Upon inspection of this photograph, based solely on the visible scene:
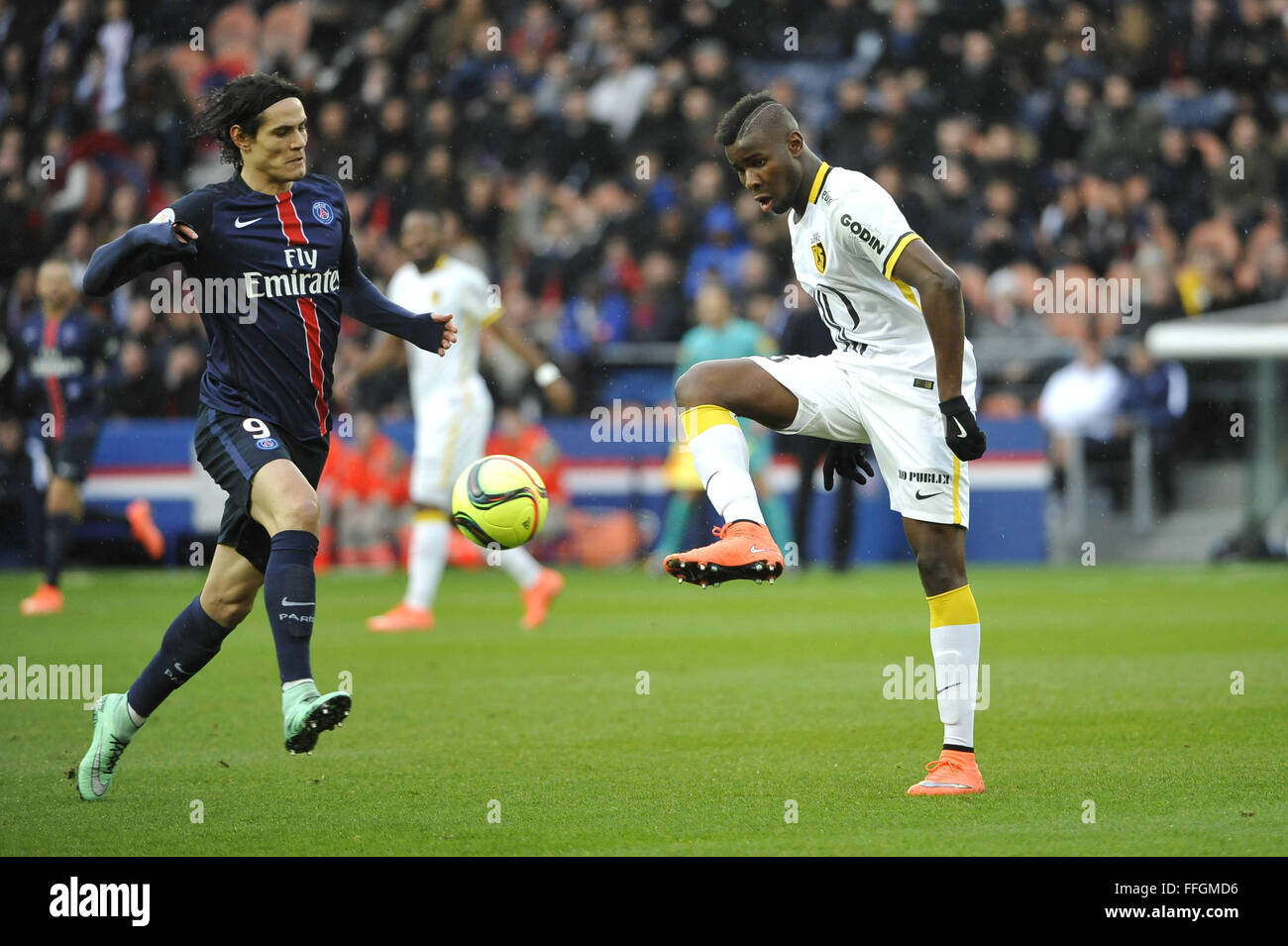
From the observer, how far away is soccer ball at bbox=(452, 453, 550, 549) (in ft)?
20.9

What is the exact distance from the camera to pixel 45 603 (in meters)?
12.4

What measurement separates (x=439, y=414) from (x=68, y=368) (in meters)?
3.57

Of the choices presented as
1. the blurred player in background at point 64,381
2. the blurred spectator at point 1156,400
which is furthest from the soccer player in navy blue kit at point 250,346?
the blurred spectator at point 1156,400

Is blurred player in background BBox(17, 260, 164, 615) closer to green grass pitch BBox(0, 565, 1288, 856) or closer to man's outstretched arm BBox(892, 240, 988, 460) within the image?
green grass pitch BBox(0, 565, 1288, 856)

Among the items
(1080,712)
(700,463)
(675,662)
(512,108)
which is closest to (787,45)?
(512,108)

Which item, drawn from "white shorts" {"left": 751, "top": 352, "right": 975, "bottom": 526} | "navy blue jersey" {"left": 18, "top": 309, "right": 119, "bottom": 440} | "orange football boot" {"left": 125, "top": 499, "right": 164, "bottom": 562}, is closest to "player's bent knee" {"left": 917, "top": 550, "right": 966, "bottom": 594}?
"white shorts" {"left": 751, "top": 352, "right": 975, "bottom": 526}

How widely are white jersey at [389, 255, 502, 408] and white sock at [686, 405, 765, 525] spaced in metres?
5.36

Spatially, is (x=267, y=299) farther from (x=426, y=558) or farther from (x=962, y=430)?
(x=426, y=558)

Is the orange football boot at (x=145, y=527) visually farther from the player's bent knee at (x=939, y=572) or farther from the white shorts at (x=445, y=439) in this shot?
the player's bent knee at (x=939, y=572)

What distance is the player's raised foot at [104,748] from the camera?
579 centimetres

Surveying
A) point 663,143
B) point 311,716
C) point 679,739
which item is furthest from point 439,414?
point 663,143

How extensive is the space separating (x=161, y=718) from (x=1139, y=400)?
11.5 metres

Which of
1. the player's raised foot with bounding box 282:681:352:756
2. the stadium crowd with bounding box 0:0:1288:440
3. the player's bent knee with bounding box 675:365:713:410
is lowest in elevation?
the player's raised foot with bounding box 282:681:352:756
